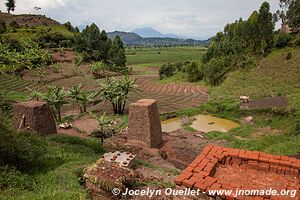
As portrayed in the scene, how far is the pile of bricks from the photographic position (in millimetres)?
4180

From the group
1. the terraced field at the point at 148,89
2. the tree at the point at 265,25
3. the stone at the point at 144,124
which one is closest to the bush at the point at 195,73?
the terraced field at the point at 148,89

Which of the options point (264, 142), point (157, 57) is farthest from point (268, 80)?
point (157, 57)

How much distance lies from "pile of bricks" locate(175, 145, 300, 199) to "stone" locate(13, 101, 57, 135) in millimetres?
11245

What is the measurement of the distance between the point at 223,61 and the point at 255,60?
488 cm

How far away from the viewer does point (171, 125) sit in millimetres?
22125

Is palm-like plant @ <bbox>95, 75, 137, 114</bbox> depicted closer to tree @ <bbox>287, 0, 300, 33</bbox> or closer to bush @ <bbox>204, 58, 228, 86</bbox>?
bush @ <bbox>204, 58, 228, 86</bbox>

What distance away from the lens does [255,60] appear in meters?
32.8

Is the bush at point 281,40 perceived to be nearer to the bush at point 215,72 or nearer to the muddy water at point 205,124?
the bush at point 215,72

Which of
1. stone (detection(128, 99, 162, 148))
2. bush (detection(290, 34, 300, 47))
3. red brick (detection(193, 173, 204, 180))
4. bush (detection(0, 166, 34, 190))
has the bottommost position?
stone (detection(128, 99, 162, 148))

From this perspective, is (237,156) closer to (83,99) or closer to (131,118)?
(131,118)

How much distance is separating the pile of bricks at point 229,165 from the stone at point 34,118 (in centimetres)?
1125

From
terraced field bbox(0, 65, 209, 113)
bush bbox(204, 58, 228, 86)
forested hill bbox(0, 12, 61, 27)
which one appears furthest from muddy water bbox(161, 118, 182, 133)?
forested hill bbox(0, 12, 61, 27)

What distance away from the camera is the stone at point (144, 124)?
1544cm

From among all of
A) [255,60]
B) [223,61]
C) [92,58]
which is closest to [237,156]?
[255,60]
